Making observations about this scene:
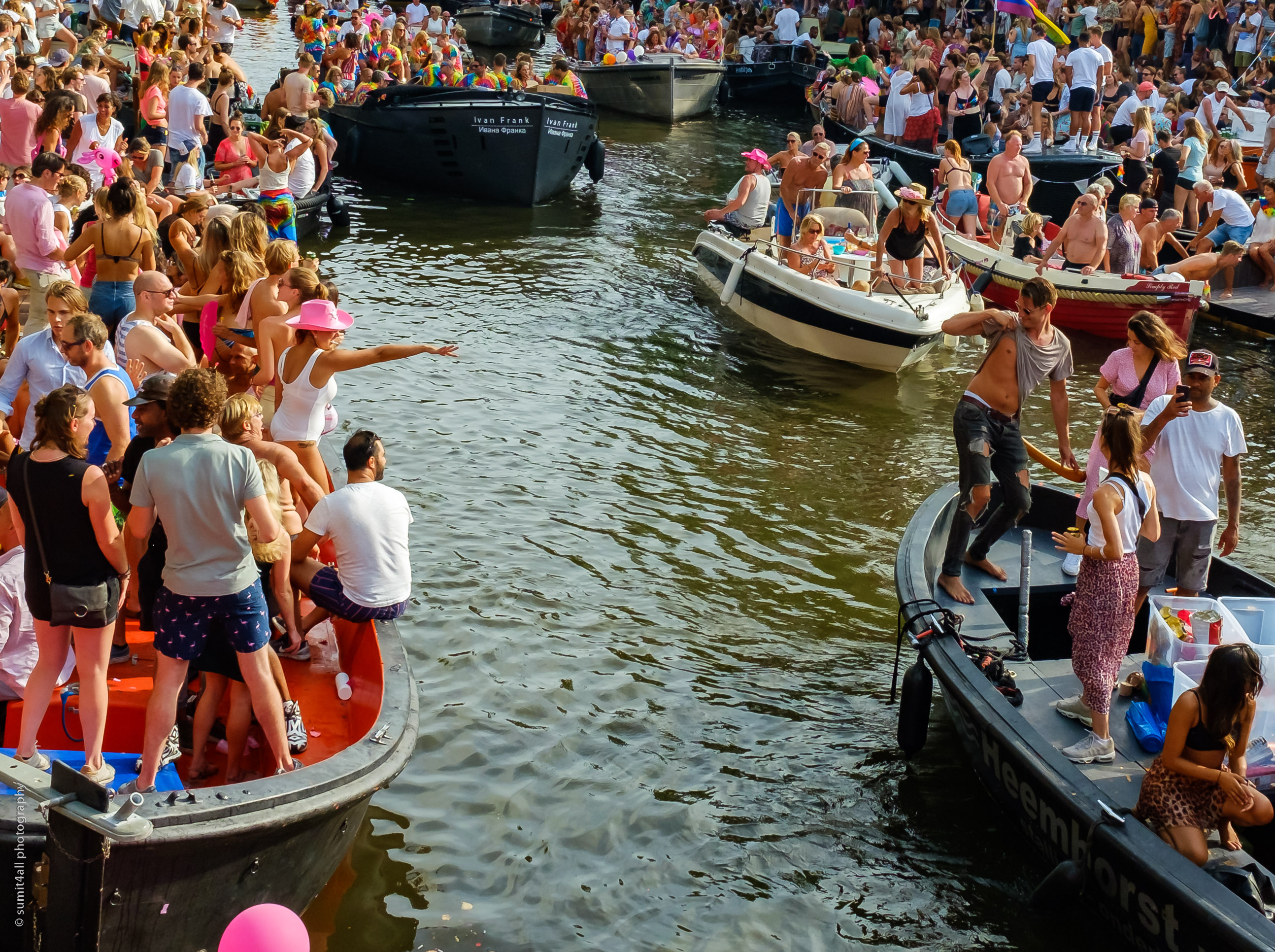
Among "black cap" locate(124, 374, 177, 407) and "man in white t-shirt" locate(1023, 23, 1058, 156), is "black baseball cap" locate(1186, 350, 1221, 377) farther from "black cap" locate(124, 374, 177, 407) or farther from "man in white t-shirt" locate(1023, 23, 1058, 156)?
"man in white t-shirt" locate(1023, 23, 1058, 156)

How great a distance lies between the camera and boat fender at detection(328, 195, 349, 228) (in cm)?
1672

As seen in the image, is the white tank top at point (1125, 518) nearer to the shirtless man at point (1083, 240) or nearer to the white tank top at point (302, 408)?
the white tank top at point (302, 408)

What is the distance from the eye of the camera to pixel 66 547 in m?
4.79

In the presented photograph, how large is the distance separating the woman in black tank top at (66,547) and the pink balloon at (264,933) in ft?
3.11

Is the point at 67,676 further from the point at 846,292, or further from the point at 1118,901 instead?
the point at 846,292

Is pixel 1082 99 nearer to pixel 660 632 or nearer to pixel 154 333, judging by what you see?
pixel 660 632

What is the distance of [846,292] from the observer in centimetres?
1234

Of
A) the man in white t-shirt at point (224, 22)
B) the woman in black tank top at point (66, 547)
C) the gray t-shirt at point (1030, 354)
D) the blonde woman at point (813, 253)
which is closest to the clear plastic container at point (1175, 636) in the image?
the gray t-shirt at point (1030, 354)

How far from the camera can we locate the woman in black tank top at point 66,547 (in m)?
4.70

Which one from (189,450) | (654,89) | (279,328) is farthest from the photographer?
(654,89)

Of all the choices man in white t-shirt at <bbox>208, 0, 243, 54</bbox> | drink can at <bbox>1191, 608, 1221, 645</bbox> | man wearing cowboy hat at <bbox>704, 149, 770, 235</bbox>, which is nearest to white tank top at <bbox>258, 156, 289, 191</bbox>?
man wearing cowboy hat at <bbox>704, 149, 770, 235</bbox>

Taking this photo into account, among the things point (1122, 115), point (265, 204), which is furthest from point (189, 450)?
point (1122, 115)

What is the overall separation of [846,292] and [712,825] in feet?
23.4

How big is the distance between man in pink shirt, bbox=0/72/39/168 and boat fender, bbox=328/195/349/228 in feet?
14.3
